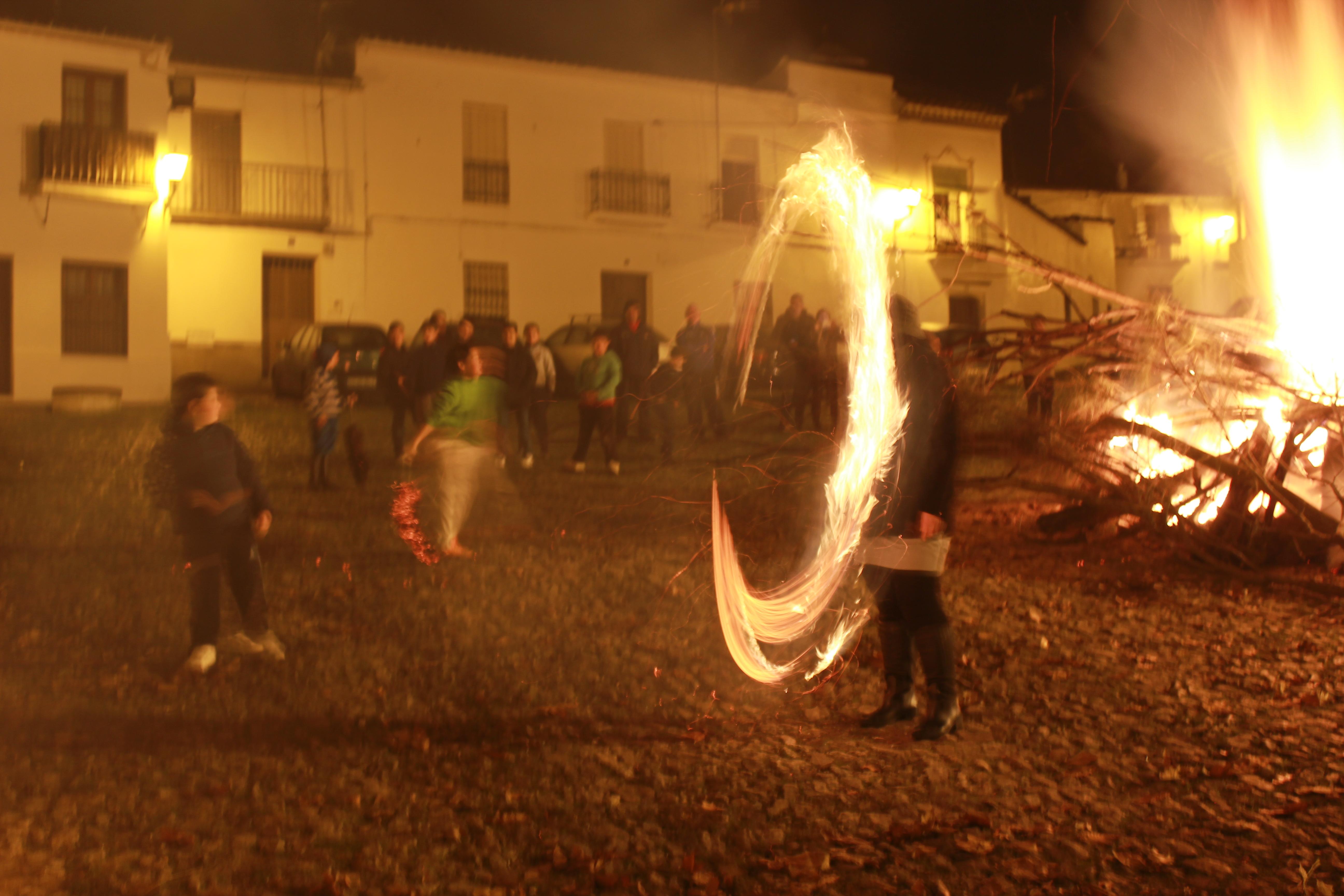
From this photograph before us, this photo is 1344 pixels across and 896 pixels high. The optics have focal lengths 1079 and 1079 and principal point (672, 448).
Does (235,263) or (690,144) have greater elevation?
(690,144)

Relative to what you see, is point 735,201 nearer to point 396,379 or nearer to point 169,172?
point 169,172

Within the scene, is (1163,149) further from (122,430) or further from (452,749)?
(452,749)

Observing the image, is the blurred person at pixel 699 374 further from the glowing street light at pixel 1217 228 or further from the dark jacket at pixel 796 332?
the glowing street light at pixel 1217 228

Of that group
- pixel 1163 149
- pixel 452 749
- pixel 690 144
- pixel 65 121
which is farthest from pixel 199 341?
pixel 1163 149

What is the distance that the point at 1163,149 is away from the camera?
117 ft

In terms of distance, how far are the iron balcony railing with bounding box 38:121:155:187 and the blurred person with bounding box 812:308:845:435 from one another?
45.3ft

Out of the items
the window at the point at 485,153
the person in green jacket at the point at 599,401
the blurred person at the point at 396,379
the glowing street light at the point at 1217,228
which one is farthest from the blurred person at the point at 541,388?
the glowing street light at the point at 1217,228

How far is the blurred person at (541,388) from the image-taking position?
1230cm

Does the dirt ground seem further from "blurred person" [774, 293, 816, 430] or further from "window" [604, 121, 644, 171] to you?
"window" [604, 121, 644, 171]

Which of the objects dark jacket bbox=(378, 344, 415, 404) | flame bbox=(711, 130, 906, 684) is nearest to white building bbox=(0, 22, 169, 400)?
dark jacket bbox=(378, 344, 415, 404)

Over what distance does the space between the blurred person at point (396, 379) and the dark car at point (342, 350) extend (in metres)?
5.33

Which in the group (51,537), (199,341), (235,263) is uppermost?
(235,263)

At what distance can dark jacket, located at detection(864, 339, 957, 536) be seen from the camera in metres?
4.61

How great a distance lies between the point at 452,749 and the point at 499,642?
1.47 metres
